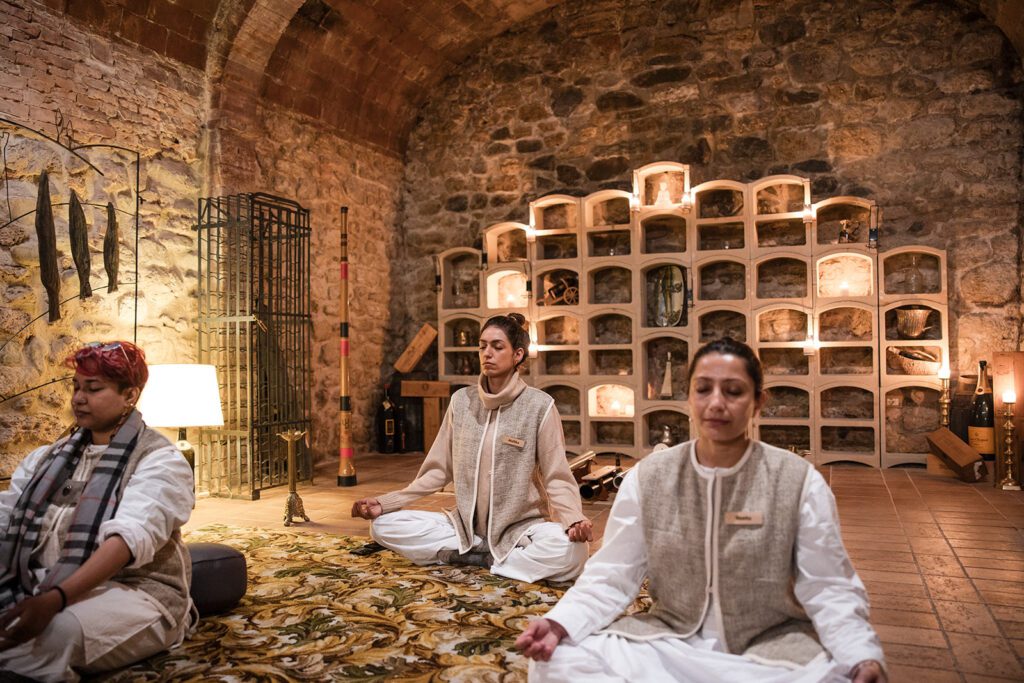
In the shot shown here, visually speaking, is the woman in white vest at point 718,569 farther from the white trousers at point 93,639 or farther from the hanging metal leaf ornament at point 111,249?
the hanging metal leaf ornament at point 111,249

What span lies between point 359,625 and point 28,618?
3.17ft

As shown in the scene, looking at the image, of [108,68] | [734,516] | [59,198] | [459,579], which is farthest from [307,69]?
[734,516]

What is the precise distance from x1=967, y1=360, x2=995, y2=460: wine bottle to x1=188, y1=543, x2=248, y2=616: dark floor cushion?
192 inches

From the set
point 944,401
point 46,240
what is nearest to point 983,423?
point 944,401

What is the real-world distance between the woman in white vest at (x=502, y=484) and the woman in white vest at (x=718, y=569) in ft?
3.92

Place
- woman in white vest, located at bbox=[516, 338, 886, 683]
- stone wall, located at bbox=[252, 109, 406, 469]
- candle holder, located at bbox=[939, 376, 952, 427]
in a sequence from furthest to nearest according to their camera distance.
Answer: stone wall, located at bbox=[252, 109, 406, 469], candle holder, located at bbox=[939, 376, 952, 427], woman in white vest, located at bbox=[516, 338, 886, 683]

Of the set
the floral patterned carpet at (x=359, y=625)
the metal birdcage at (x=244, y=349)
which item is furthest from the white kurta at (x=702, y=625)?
the metal birdcage at (x=244, y=349)

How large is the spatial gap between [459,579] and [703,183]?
169 inches

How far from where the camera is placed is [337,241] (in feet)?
21.3

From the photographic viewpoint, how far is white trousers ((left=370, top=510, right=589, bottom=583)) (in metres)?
2.81

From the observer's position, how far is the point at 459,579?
9.48ft

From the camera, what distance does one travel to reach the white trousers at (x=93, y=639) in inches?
72.8

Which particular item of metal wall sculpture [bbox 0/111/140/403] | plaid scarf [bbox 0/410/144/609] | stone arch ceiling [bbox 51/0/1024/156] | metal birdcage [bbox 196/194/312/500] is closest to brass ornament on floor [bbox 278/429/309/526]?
metal birdcage [bbox 196/194/312/500]

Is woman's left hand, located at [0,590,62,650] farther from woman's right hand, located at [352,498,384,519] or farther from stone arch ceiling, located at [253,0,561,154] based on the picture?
stone arch ceiling, located at [253,0,561,154]
